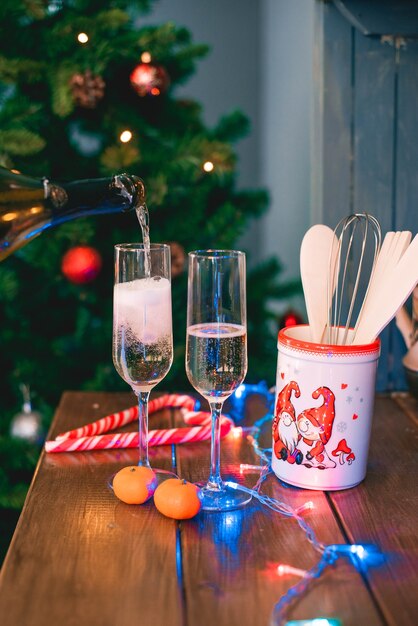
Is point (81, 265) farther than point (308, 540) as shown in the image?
Yes

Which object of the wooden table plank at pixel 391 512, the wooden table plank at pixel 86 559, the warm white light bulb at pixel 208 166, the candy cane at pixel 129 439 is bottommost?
the wooden table plank at pixel 391 512

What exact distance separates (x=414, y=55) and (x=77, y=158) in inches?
29.4

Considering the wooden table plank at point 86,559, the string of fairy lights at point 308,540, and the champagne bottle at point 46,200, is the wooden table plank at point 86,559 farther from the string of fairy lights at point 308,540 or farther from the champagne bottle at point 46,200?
the champagne bottle at point 46,200

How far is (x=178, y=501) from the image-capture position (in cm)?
80

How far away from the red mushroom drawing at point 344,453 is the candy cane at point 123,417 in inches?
13.7

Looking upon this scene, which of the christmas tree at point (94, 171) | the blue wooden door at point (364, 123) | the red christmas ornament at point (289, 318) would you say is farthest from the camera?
the red christmas ornament at point (289, 318)

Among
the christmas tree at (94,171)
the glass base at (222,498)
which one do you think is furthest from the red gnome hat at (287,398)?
the christmas tree at (94,171)

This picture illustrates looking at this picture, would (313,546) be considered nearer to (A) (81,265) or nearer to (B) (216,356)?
(B) (216,356)

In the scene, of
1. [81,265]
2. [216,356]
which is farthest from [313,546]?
[81,265]

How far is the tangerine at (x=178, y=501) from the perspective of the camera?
2.64 ft

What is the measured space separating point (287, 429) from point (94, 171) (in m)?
0.93

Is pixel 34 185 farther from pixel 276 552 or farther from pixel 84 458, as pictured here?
pixel 276 552

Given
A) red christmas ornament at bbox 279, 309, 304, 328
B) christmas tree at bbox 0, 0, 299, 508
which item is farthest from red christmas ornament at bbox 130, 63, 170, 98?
red christmas ornament at bbox 279, 309, 304, 328

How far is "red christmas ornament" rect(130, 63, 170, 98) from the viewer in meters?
1.53
